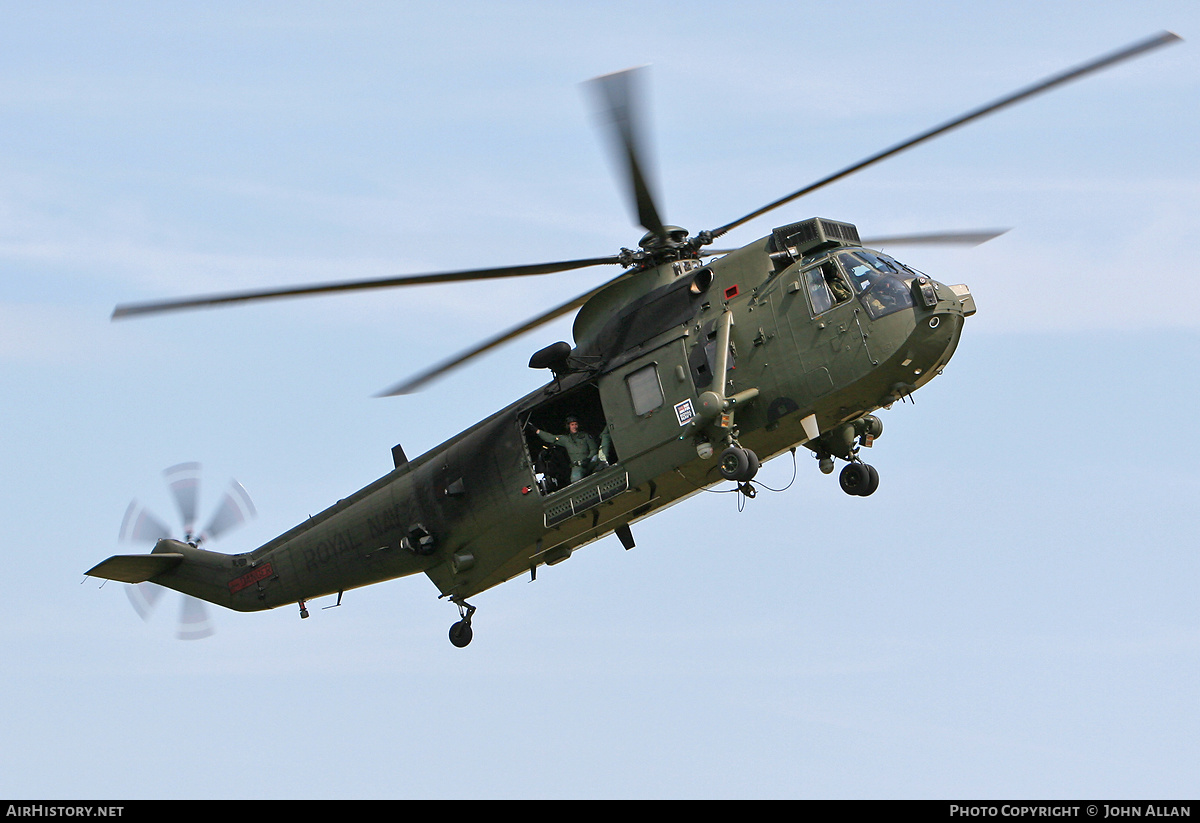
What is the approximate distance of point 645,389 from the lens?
1997cm

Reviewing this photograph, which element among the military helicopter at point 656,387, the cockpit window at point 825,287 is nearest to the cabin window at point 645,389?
the military helicopter at point 656,387

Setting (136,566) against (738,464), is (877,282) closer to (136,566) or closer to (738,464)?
(738,464)

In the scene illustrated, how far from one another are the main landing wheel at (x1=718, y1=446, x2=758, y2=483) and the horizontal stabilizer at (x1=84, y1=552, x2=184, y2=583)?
11195 mm

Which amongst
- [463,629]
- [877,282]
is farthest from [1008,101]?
[463,629]

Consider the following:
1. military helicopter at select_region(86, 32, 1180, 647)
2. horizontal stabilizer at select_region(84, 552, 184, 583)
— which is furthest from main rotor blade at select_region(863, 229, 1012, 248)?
horizontal stabilizer at select_region(84, 552, 184, 583)

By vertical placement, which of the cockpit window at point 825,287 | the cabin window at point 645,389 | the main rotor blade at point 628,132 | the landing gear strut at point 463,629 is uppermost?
the main rotor blade at point 628,132

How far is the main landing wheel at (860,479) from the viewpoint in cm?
2050

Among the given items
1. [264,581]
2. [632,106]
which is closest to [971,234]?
[632,106]

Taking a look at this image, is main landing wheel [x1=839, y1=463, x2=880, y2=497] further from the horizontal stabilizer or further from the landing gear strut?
the horizontal stabilizer

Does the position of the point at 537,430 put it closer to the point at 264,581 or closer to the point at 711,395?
the point at 711,395

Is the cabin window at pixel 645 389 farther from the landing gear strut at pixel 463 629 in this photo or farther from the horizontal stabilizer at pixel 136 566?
the horizontal stabilizer at pixel 136 566

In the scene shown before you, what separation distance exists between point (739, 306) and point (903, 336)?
7.99 ft

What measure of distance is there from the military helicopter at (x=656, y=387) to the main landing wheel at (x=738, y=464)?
2cm

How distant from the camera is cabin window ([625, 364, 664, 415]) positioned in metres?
19.8
